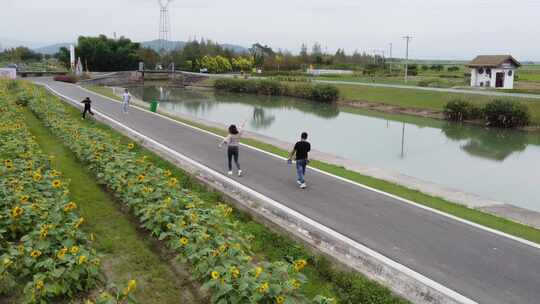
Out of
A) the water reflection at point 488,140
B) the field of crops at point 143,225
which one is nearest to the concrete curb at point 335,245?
the field of crops at point 143,225

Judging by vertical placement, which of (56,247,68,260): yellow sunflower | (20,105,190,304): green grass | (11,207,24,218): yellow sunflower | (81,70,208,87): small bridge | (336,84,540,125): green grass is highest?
(81,70,208,87): small bridge

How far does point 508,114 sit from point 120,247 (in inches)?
1189

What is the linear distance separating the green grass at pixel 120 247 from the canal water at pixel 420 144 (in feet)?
37.2

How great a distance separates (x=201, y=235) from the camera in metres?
6.63

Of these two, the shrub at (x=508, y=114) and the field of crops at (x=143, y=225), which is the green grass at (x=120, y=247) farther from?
the shrub at (x=508, y=114)

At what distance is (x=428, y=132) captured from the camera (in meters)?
30.7

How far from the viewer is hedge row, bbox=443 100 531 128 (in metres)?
31.6

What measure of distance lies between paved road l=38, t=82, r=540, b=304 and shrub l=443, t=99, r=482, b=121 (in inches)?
984

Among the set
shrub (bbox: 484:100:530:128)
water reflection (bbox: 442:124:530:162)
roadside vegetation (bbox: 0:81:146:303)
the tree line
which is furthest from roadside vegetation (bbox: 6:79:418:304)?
the tree line

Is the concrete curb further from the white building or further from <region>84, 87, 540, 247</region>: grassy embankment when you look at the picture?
the white building

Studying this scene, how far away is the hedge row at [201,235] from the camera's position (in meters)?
5.55

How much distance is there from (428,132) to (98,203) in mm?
24733

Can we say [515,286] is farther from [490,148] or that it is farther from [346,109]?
[346,109]

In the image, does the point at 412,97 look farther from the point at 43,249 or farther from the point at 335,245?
the point at 43,249
